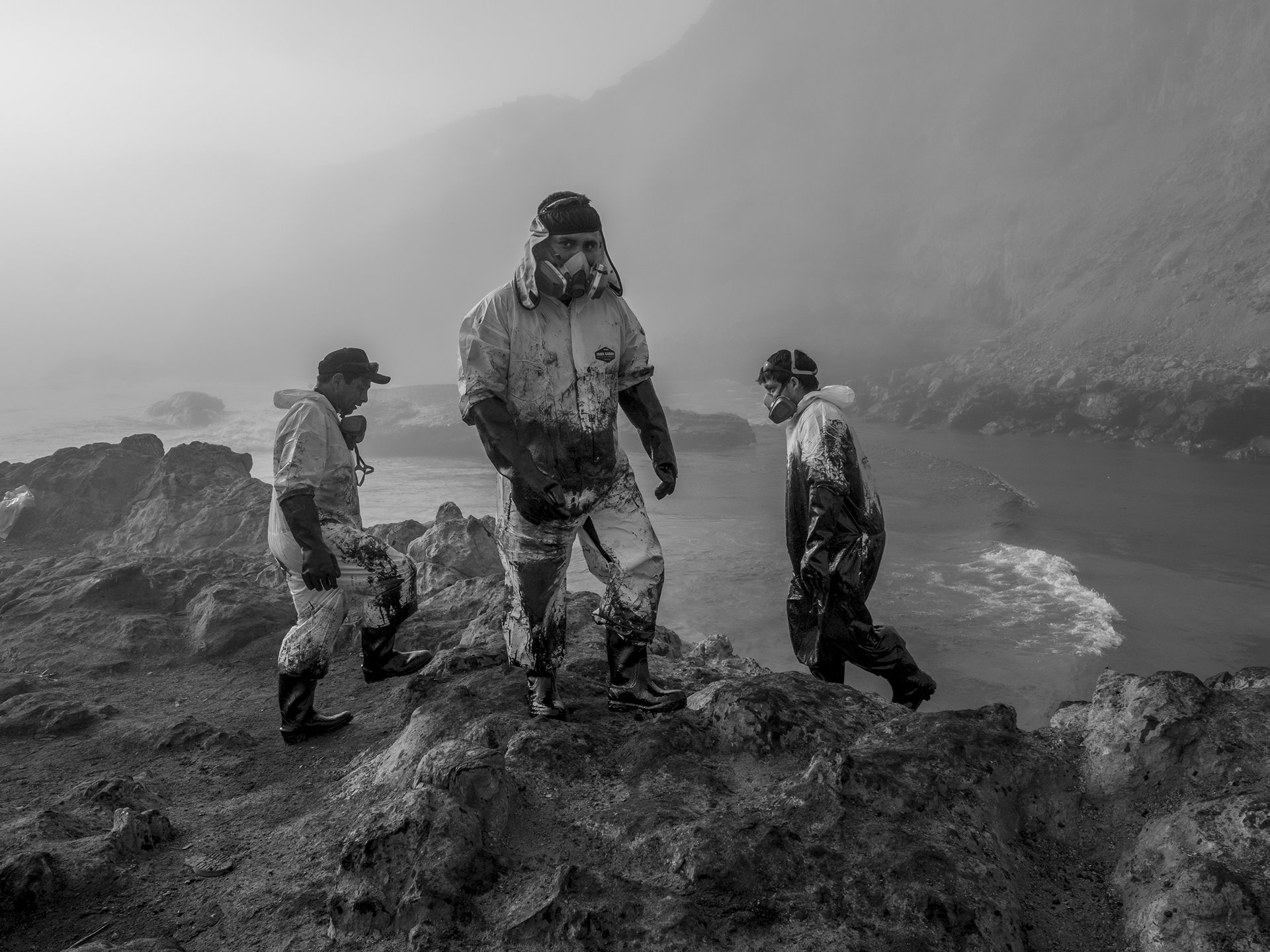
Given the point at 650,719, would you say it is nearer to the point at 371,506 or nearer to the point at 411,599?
the point at 411,599

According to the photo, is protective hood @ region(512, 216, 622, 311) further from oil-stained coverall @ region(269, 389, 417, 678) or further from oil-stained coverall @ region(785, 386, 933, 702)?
oil-stained coverall @ region(785, 386, 933, 702)

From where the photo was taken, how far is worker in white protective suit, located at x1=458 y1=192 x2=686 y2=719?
2.72 m

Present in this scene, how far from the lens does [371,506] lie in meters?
18.7

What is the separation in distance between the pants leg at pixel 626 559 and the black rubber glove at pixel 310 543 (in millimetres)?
1220

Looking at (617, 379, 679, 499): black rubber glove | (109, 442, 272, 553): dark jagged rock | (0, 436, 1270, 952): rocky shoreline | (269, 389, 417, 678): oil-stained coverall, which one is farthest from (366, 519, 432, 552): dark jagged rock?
(617, 379, 679, 499): black rubber glove

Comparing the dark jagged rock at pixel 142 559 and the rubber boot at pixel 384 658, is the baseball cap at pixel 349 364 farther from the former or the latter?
the dark jagged rock at pixel 142 559

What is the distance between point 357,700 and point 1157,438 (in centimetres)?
2437

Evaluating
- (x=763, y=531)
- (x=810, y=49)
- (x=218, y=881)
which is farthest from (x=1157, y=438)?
(x=810, y=49)

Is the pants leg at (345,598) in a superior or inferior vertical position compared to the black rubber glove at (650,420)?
inferior

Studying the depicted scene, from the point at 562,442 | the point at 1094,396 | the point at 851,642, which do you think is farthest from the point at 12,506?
the point at 1094,396

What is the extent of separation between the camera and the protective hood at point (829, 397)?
3.88 metres

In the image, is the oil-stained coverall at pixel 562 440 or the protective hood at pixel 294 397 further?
the protective hood at pixel 294 397

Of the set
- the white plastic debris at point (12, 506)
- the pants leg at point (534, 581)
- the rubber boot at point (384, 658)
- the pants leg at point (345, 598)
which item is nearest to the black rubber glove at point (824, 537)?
the pants leg at point (534, 581)

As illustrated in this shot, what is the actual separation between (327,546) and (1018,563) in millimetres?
10889
